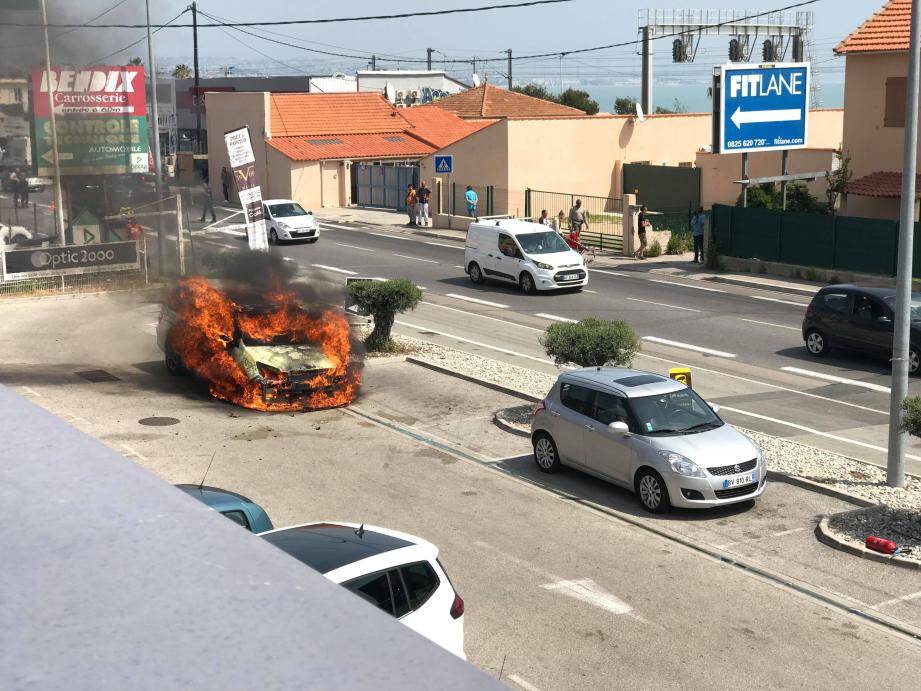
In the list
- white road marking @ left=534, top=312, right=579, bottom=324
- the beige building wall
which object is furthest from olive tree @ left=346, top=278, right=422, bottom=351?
the beige building wall

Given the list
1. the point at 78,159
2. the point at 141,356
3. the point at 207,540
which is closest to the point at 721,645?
the point at 207,540

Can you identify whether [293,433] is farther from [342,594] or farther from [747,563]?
[342,594]

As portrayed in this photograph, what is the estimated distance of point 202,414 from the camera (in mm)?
18469

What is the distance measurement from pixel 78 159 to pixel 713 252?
1999 cm

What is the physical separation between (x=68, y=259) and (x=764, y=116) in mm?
21643

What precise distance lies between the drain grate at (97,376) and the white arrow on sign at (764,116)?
878 inches

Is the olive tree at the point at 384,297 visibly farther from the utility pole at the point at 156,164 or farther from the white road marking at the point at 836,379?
the utility pole at the point at 156,164

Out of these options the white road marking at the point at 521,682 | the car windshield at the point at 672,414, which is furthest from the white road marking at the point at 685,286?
the white road marking at the point at 521,682

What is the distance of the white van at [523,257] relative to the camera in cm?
3120

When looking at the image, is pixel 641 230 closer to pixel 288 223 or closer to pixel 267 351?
pixel 288 223

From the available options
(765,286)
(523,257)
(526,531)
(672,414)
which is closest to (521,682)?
(526,531)

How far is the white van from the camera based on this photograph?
3120 centimetres

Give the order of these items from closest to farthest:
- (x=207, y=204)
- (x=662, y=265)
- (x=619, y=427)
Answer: (x=619, y=427) < (x=662, y=265) < (x=207, y=204)

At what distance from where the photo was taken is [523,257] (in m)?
31.4
